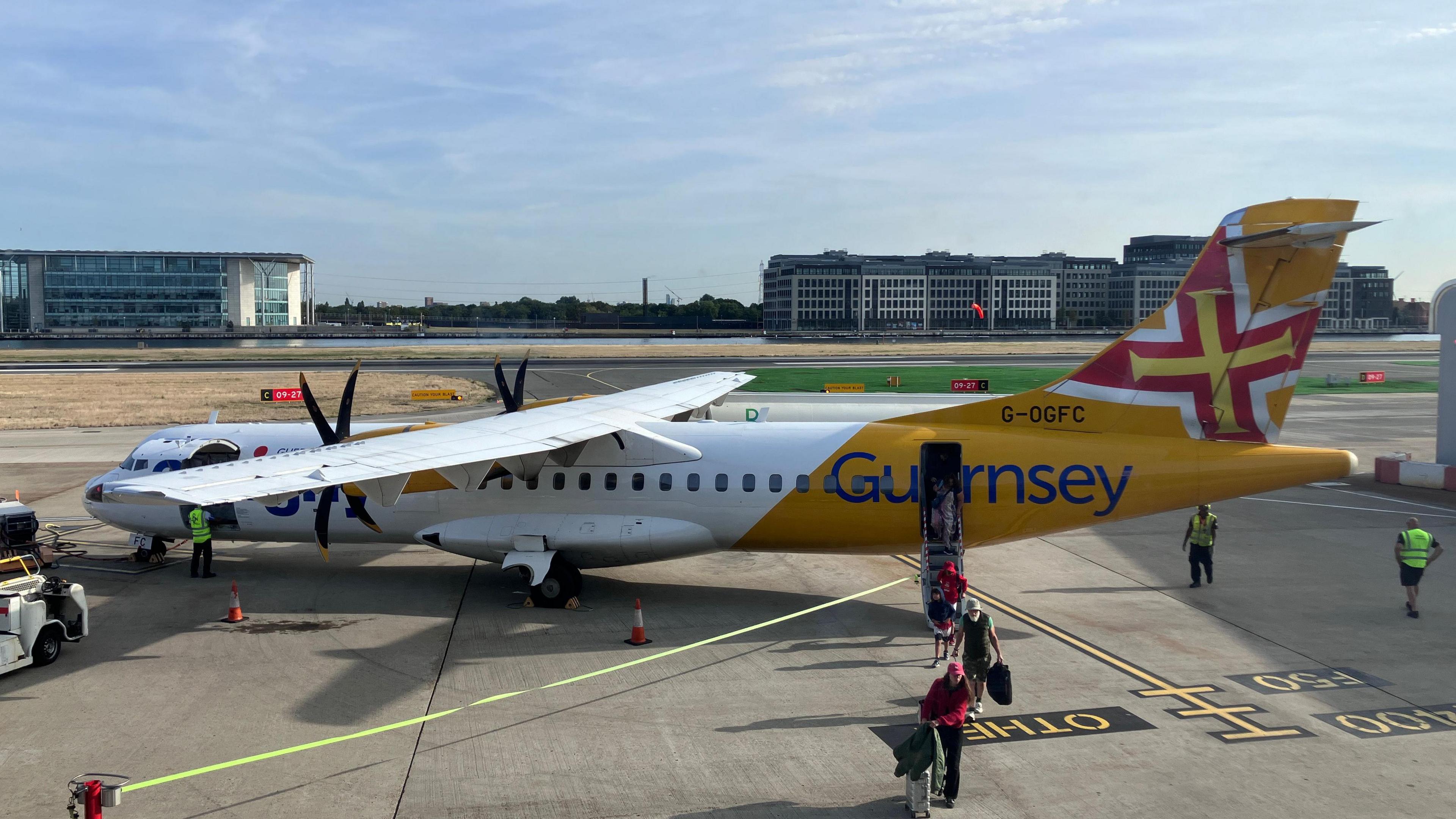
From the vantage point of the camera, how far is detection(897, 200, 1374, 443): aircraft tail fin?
15766mm

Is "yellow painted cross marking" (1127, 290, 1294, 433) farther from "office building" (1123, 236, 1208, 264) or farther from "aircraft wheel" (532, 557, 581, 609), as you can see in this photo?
"office building" (1123, 236, 1208, 264)

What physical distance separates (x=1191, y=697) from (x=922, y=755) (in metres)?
5.96

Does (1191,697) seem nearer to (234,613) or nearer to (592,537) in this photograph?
(592,537)

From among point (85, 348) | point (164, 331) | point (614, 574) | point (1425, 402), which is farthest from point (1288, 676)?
point (164, 331)

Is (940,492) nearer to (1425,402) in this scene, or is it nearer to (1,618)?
(1,618)

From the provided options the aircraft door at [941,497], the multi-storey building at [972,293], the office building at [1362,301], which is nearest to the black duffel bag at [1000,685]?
the aircraft door at [941,497]

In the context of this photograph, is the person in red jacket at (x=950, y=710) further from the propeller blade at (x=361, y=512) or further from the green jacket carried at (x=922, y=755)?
the propeller blade at (x=361, y=512)

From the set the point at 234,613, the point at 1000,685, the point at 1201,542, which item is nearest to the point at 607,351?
the point at 234,613

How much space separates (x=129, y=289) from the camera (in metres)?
152

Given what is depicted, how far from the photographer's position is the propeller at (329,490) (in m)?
16.4

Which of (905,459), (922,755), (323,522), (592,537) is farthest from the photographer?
(592,537)

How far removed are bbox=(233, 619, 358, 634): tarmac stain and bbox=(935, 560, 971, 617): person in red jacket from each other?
35.1ft

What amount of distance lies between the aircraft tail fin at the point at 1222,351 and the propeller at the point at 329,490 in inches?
468

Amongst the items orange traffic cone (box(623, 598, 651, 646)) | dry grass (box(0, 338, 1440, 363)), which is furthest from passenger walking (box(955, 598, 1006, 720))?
dry grass (box(0, 338, 1440, 363))
